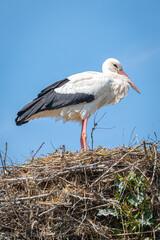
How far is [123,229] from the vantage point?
14.1 ft

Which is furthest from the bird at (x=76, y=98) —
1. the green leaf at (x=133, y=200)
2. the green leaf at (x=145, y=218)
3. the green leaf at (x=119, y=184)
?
the green leaf at (x=145, y=218)

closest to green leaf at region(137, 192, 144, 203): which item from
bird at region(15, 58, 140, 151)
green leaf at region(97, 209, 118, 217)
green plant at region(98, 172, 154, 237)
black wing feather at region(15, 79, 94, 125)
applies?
green plant at region(98, 172, 154, 237)

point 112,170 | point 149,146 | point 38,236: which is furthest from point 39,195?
point 149,146

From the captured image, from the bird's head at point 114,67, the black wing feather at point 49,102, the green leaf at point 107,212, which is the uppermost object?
the bird's head at point 114,67

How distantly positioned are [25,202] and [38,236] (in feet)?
1.30

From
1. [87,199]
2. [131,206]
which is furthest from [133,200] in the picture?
[87,199]

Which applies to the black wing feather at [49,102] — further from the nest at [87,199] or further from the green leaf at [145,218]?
the green leaf at [145,218]

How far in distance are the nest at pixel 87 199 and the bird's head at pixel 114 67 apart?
2889mm

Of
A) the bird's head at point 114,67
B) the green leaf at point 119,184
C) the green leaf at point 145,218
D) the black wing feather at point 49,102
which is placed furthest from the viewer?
the bird's head at point 114,67

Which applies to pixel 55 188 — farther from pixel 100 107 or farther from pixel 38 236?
pixel 100 107

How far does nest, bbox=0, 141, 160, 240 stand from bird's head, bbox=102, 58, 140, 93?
9.48 ft

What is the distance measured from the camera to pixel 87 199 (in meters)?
4.40

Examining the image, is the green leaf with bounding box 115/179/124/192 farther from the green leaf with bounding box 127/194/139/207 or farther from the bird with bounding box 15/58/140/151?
the bird with bounding box 15/58/140/151

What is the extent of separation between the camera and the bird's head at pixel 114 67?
7.42m
